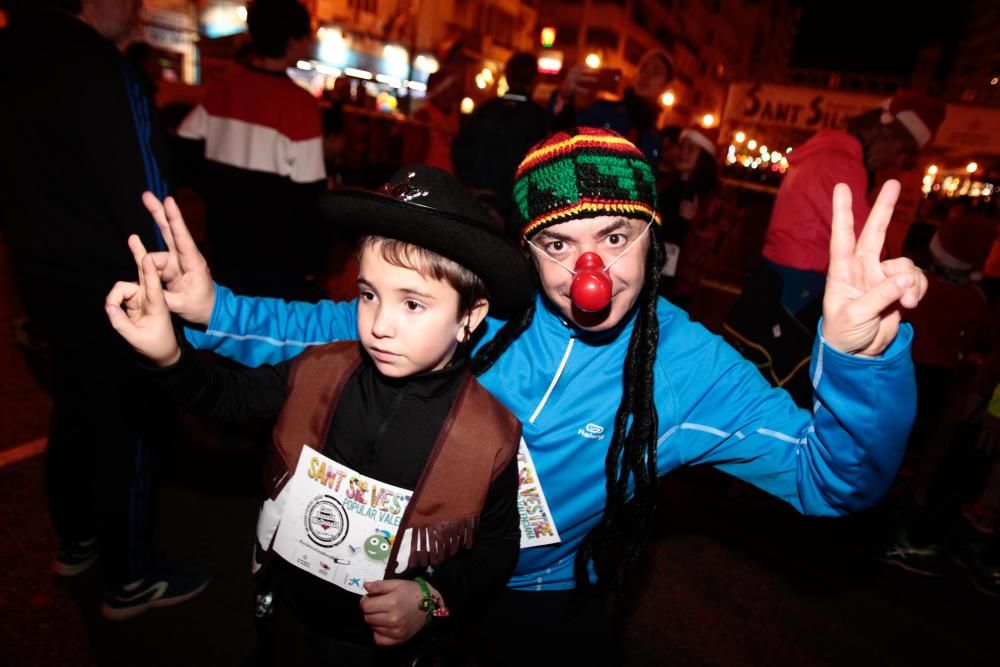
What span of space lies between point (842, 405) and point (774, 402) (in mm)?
346

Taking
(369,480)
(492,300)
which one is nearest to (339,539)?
(369,480)

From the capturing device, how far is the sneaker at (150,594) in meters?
2.41

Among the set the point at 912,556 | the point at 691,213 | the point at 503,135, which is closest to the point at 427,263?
the point at 503,135

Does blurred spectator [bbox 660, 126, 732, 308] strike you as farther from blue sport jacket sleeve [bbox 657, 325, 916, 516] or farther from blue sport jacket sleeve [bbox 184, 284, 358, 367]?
blue sport jacket sleeve [bbox 184, 284, 358, 367]

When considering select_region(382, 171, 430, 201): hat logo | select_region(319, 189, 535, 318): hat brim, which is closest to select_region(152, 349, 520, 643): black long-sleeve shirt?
select_region(319, 189, 535, 318): hat brim

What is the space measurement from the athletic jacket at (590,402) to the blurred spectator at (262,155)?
153 cm

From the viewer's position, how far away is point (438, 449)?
1.46 meters

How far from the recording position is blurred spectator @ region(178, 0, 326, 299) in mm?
3043

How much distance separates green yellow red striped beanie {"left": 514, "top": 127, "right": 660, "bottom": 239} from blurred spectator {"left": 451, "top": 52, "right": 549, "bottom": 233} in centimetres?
240

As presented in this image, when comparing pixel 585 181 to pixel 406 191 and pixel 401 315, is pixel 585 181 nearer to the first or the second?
pixel 406 191

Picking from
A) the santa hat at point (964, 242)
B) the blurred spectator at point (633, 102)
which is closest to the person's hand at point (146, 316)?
the blurred spectator at point (633, 102)

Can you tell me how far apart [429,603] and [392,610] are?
0.11 m

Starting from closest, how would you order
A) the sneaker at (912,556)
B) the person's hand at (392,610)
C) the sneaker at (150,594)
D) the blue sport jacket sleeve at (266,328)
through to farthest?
the person's hand at (392,610) < the blue sport jacket sleeve at (266,328) < the sneaker at (150,594) < the sneaker at (912,556)

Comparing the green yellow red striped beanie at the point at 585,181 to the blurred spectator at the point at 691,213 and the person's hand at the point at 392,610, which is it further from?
the blurred spectator at the point at 691,213
